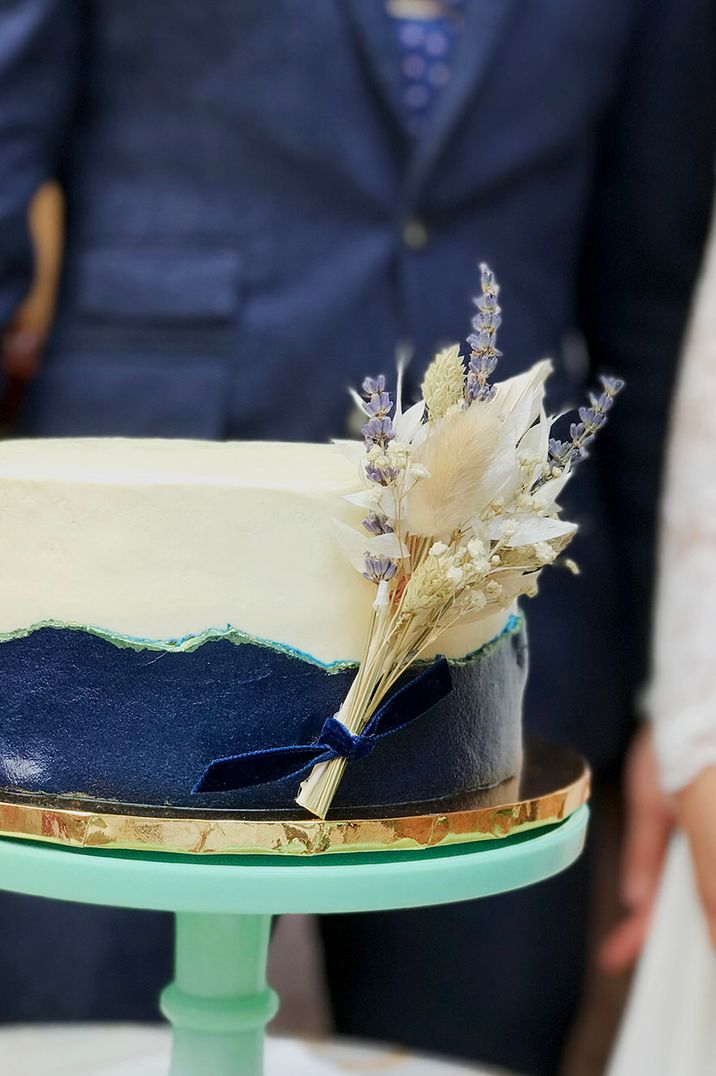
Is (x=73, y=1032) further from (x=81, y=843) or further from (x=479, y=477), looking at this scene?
(x=479, y=477)

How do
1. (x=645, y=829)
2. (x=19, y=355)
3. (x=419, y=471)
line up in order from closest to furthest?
1. (x=419, y=471)
2. (x=645, y=829)
3. (x=19, y=355)

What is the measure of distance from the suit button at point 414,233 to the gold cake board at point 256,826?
0.77 metres

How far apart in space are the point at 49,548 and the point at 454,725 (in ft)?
0.85

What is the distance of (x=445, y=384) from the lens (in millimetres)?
734

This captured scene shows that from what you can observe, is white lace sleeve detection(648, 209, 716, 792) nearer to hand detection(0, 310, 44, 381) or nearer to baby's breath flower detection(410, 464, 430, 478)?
baby's breath flower detection(410, 464, 430, 478)

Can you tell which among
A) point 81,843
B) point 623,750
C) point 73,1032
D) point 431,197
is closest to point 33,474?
point 81,843

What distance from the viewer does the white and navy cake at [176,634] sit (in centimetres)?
79

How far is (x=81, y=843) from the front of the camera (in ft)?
2.41

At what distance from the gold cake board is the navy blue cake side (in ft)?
0.04

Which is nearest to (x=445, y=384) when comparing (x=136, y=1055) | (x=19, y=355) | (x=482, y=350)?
(x=482, y=350)

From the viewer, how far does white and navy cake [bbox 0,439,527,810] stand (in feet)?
2.58

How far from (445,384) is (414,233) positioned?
756 millimetres

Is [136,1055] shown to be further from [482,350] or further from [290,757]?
[482,350]

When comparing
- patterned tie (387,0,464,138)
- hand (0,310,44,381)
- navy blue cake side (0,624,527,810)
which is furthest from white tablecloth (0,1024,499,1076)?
patterned tie (387,0,464,138)
